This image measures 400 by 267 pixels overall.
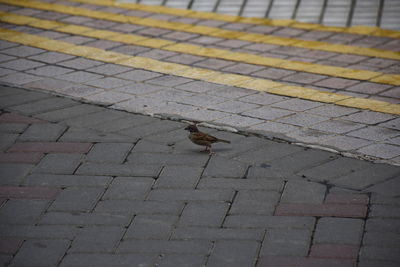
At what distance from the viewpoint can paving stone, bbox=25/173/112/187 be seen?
14.3ft

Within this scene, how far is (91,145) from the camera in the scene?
4.93 meters

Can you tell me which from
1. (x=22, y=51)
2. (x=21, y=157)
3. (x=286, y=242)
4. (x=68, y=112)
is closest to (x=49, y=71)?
(x=22, y=51)

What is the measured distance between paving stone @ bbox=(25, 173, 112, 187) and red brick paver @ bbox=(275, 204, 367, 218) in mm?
1182

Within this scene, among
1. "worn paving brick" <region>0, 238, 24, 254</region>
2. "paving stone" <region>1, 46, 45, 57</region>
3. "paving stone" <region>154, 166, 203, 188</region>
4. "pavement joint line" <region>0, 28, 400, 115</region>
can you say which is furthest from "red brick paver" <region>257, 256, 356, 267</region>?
"paving stone" <region>1, 46, 45, 57</region>

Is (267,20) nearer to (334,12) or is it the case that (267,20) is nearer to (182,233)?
(334,12)

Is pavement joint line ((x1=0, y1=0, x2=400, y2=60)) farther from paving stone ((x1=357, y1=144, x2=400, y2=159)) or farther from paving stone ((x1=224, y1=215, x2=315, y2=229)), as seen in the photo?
paving stone ((x1=224, y1=215, x2=315, y2=229))

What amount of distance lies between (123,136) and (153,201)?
106 cm

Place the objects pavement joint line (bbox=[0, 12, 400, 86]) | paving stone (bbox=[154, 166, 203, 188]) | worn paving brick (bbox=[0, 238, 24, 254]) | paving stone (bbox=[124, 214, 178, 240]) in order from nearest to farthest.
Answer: worn paving brick (bbox=[0, 238, 24, 254]) → paving stone (bbox=[124, 214, 178, 240]) → paving stone (bbox=[154, 166, 203, 188]) → pavement joint line (bbox=[0, 12, 400, 86])

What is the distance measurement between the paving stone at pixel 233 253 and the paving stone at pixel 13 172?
155cm

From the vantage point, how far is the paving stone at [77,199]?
4059 millimetres

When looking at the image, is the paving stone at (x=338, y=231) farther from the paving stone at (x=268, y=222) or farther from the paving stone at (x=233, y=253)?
the paving stone at (x=233, y=253)

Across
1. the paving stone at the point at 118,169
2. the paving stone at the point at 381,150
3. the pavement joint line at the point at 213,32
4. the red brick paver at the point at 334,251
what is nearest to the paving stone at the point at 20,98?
the paving stone at the point at 118,169

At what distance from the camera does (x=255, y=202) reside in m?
4.07

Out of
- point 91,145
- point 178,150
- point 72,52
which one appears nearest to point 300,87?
point 178,150
